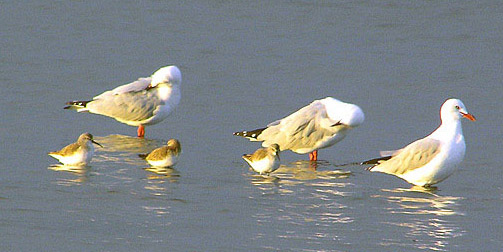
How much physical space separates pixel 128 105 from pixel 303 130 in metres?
3.38

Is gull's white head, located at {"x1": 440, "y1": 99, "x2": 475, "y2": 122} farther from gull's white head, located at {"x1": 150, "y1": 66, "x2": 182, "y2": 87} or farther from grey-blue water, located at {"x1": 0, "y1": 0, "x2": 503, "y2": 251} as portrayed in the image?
gull's white head, located at {"x1": 150, "y1": 66, "x2": 182, "y2": 87}

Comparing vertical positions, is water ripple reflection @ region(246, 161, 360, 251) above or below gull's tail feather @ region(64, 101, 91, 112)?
below

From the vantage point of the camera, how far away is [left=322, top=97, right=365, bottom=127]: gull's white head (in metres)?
16.2

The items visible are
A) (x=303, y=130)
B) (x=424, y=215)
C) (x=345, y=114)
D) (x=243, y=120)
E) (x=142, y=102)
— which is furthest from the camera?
(x=243, y=120)

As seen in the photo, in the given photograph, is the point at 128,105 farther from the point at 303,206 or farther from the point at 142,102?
the point at 303,206

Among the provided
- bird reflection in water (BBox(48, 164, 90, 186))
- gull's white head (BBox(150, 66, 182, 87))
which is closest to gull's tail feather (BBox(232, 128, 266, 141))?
gull's white head (BBox(150, 66, 182, 87))

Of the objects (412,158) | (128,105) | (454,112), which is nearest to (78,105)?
(128,105)

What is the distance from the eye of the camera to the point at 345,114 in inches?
642

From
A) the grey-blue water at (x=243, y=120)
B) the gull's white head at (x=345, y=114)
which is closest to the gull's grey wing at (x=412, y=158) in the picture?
the grey-blue water at (x=243, y=120)

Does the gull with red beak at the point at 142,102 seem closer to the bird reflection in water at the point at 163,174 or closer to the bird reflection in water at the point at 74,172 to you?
the bird reflection in water at the point at 163,174

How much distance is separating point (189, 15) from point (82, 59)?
Answer: 5841 millimetres

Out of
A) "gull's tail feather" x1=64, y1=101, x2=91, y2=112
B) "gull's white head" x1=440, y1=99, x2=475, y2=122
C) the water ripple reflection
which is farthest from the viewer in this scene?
"gull's tail feather" x1=64, y1=101, x2=91, y2=112

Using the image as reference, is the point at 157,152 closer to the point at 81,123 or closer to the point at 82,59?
the point at 81,123

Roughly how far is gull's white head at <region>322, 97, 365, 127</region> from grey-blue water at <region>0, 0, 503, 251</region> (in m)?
0.55
